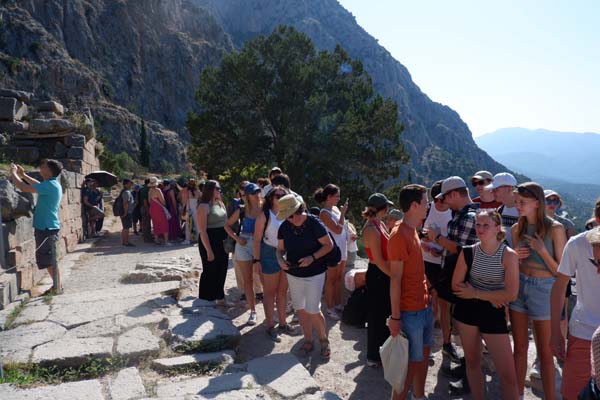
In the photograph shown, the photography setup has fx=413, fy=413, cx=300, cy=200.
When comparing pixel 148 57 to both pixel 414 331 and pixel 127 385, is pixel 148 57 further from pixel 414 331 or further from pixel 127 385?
pixel 414 331

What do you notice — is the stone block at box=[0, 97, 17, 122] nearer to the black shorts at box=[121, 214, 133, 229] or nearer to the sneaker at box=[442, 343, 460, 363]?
the black shorts at box=[121, 214, 133, 229]

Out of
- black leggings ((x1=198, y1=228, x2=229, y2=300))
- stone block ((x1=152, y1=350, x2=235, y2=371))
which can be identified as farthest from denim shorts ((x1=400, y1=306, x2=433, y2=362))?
black leggings ((x1=198, y1=228, x2=229, y2=300))

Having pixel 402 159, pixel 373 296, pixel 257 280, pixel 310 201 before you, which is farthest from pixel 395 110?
pixel 373 296

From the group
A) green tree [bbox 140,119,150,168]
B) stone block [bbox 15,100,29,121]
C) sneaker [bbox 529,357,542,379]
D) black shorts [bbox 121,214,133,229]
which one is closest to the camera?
sneaker [bbox 529,357,542,379]

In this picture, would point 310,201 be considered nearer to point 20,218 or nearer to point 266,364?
point 20,218

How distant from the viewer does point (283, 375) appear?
3217mm

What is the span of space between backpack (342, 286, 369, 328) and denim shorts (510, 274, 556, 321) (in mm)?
2015

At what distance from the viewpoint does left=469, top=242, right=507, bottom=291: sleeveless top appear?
292 cm

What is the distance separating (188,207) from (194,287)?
3.61 m

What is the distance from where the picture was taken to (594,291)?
7.87ft

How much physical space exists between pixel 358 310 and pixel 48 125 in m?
10.4

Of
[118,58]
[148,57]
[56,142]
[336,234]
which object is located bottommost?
[336,234]

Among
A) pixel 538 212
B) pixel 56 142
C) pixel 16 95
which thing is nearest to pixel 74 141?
pixel 56 142

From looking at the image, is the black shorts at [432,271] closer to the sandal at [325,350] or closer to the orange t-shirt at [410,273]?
the orange t-shirt at [410,273]
